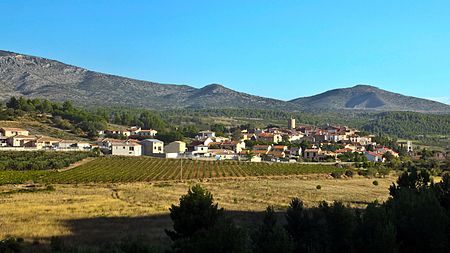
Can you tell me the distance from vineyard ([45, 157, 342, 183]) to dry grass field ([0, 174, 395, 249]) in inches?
187

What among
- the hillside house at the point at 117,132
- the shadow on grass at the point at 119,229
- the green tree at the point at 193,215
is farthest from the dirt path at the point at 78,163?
the green tree at the point at 193,215

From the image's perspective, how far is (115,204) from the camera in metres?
35.9

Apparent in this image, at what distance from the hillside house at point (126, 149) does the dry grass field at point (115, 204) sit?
40653mm

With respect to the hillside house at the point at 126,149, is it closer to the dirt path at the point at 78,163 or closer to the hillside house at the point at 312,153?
the dirt path at the point at 78,163

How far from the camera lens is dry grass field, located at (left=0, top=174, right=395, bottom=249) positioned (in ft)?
83.4

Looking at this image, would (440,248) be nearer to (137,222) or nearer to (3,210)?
(137,222)

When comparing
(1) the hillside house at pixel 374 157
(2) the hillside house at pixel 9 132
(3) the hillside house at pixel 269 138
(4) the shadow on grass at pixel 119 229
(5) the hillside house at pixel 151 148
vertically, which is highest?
(3) the hillside house at pixel 269 138

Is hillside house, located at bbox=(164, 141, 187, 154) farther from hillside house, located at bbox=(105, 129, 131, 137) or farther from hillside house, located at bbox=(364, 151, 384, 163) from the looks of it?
hillside house, located at bbox=(364, 151, 384, 163)

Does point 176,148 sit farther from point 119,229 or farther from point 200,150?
point 119,229

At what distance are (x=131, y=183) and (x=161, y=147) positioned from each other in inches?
1899

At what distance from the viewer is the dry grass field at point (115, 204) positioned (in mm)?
25406

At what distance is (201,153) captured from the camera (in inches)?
4033

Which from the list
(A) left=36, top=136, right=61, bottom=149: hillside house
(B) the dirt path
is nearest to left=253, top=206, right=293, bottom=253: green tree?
(B) the dirt path

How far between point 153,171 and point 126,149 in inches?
1211
